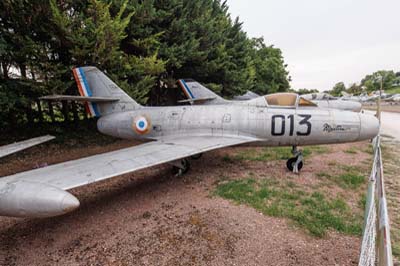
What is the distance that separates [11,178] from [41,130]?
29.8 ft

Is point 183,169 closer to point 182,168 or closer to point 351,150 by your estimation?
point 182,168

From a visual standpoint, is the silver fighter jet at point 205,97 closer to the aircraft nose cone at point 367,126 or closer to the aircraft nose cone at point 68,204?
the aircraft nose cone at point 367,126

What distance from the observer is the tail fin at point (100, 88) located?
7.58 metres

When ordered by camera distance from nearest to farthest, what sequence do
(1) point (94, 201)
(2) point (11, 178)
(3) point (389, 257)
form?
(3) point (389, 257), (2) point (11, 178), (1) point (94, 201)

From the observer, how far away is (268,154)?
852 cm

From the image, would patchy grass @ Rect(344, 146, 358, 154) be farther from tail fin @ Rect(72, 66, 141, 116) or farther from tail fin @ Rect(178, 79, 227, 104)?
tail fin @ Rect(72, 66, 141, 116)

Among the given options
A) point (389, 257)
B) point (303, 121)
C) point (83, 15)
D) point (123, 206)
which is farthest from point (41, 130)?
point (389, 257)

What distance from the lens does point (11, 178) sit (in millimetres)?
3449

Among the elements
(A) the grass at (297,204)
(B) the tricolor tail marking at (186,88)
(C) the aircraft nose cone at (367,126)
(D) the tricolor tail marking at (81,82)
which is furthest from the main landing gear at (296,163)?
(B) the tricolor tail marking at (186,88)

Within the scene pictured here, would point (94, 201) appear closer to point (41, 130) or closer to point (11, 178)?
point (11, 178)

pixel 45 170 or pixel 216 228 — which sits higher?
pixel 45 170

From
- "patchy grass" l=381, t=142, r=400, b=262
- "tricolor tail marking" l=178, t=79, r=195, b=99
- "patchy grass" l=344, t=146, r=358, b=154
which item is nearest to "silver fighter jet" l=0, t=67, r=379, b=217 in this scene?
"patchy grass" l=381, t=142, r=400, b=262

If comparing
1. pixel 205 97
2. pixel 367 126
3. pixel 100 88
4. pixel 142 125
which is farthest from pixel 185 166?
pixel 205 97

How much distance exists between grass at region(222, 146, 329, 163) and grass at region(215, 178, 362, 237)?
2.26 m
